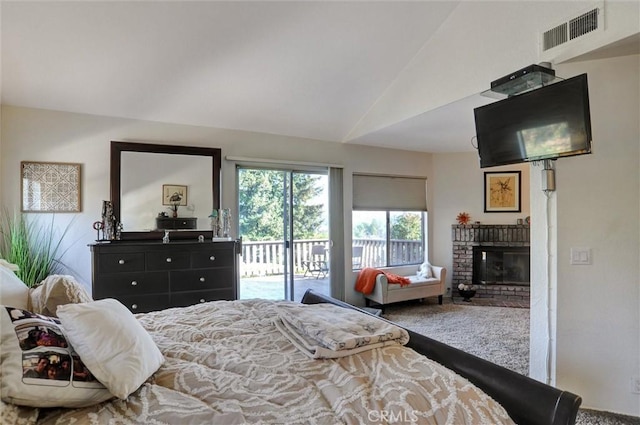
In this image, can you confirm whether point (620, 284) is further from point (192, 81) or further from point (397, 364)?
point (192, 81)

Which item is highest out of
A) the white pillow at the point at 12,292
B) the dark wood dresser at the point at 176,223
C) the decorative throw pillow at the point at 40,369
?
the dark wood dresser at the point at 176,223

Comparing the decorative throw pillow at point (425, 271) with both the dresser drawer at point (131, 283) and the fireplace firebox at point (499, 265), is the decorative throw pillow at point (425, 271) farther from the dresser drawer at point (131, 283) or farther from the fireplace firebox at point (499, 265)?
the dresser drawer at point (131, 283)

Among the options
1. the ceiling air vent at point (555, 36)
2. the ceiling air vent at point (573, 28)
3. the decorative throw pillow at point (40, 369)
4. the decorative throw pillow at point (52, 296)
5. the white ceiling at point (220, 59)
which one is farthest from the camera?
the white ceiling at point (220, 59)

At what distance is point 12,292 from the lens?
148cm

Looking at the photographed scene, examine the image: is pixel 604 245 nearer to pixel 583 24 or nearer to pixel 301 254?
pixel 583 24

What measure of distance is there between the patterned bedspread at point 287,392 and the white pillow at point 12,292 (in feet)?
2.14

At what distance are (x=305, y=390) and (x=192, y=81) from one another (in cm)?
320

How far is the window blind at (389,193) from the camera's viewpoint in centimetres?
513

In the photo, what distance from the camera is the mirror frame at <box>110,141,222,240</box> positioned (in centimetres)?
356

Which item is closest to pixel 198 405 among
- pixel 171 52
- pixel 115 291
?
pixel 115 291

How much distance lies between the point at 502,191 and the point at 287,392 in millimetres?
5449

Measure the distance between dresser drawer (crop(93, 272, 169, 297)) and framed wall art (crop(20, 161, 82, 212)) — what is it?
95 cm

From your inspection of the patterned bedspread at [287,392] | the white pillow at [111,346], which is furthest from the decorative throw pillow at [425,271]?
the white pillow at [111,346]

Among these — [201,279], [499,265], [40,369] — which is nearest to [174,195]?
[201,279]
